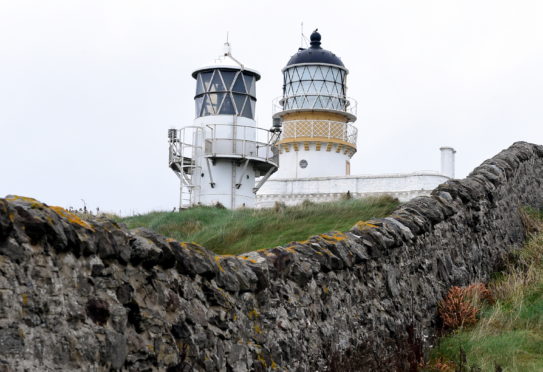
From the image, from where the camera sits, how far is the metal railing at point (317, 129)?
4297 centimetres

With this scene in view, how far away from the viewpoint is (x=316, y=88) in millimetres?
43062

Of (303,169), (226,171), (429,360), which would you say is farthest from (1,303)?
(303,169)

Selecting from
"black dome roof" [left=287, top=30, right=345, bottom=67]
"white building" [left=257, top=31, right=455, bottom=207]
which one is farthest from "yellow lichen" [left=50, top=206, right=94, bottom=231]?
"black dome roof" [left=287, top=30, right=345, bottom=67]

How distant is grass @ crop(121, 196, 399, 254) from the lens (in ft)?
60.9

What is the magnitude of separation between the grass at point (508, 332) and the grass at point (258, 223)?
8.08 m

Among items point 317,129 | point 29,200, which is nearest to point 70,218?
point 29,200

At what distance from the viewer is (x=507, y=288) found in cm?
944

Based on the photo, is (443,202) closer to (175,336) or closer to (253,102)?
(175,336)

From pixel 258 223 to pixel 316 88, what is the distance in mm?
23287

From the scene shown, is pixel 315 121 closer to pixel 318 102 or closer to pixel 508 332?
pixel 318 102

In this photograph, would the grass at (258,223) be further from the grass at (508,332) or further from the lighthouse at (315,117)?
the lighthouse at (315,117)

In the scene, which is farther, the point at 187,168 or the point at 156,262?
the point at 187,168

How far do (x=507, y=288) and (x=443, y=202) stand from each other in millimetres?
1172

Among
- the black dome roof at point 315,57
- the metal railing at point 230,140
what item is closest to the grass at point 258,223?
the metal railing at point 230,140
